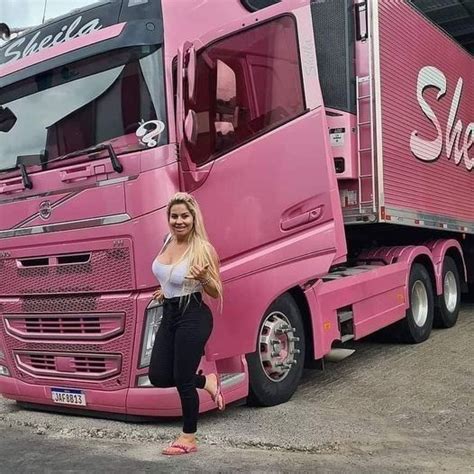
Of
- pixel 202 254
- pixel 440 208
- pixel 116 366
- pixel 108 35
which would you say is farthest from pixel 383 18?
pixel 116 366

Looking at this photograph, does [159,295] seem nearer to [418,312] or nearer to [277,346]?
[277,346]

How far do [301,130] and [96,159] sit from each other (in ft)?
6.07

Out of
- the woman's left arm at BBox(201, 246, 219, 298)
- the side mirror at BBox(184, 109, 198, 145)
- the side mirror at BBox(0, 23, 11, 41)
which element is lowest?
the woman's left arm at BBox(201, 246, 219, 298)

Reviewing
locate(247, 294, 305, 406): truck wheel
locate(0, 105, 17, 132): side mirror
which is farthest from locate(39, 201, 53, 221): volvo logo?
locate(247, 294, 305, 406): truck wheel

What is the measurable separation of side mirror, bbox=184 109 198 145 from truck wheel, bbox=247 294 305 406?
165cm

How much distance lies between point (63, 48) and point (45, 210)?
1.30 meters

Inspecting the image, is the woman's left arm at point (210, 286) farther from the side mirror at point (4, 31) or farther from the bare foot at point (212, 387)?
the side mirror at point (4, 31)

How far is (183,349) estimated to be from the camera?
4.37m

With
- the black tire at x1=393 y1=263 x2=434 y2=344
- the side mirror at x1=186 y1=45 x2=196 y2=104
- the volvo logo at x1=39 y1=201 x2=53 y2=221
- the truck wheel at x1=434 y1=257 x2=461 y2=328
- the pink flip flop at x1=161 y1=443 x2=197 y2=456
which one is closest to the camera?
the pink flip flop at x1=161 y1=443 x2=197 y2=456

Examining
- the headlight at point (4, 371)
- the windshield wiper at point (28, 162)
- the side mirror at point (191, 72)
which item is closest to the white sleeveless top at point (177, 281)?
the side mirror at point (191, 72)

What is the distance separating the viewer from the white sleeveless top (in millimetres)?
4395

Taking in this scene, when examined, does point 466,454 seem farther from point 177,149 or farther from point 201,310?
point 177,149

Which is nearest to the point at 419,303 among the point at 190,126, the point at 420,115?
the point at 420,115

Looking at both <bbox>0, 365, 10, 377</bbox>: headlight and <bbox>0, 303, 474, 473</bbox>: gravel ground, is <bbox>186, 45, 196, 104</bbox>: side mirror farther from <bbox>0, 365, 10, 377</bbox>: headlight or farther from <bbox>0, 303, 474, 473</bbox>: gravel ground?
<bbox>0, 365, 10, 377</bbox>: headlight
